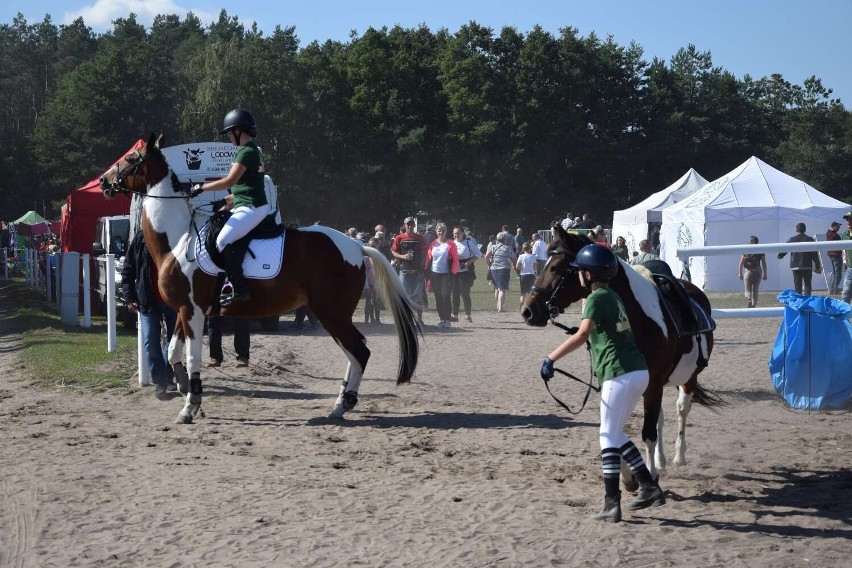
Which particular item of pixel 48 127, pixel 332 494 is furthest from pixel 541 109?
pixel 332 494

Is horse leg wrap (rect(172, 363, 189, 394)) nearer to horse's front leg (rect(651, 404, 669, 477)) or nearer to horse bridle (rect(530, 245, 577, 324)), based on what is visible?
horse bridle (rect(530, 245, 577, 324))

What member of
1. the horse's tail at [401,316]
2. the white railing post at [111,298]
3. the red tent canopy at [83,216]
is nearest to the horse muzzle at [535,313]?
the horse's tail at [401,316]

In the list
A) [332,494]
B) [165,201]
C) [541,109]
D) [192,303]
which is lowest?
[332,494]

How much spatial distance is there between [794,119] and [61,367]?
72.9 m

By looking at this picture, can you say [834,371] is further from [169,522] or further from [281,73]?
[281,73]

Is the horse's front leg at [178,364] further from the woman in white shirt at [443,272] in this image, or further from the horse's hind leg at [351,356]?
the woman in white shirt at [443,272]

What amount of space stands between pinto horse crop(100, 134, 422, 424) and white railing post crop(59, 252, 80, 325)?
31.1 ft

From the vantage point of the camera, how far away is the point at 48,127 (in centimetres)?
6988

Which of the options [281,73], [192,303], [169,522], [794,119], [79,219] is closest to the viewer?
[169,522]

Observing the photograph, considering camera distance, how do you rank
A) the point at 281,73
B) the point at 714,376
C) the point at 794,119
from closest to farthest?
1. the point at 714,376
2. the point at 281,73
3. the point at 794,119

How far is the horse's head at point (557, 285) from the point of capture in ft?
20.7

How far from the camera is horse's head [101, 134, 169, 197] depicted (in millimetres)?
9688

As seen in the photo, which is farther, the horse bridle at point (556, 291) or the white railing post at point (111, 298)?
the white railing post at point (111, 298)

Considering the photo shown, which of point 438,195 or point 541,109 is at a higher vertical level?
point 541,109
